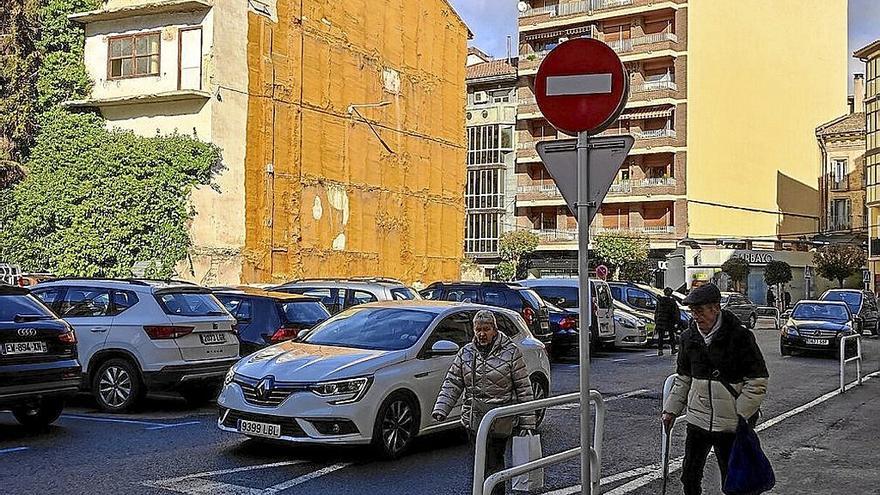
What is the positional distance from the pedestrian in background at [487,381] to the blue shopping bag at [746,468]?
1641mm

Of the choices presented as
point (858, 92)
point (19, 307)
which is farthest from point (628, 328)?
point (858, 92)

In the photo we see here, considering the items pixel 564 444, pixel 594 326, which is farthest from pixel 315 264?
pixel 564 444

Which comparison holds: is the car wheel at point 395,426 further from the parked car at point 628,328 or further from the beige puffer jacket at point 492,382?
the parked car at point 628,328

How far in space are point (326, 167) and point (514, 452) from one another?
30.4 m

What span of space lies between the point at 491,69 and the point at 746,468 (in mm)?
69902

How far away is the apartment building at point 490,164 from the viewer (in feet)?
231

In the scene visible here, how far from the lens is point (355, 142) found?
127 ft

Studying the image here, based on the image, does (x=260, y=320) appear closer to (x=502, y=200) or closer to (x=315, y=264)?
(x=315, y=264)

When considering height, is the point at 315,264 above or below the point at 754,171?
below

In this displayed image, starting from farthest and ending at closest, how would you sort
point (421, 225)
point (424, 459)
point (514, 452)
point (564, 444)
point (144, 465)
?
1. point (421, 225)
2. point (564, 444)
3. point (424, 459)
4. point (144, 465)
5. point (514, 452)

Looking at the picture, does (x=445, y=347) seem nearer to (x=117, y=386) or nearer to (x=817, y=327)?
(x=117, y=386)

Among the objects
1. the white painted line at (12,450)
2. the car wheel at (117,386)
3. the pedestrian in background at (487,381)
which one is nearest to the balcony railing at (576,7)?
the car wheel at (117,386)

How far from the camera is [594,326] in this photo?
972 inches

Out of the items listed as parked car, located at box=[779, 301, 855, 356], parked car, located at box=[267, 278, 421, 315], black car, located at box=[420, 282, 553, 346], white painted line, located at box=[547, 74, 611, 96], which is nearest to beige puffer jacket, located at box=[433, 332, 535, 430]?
white painted line, located at box=[547, 74, 611, 96]
